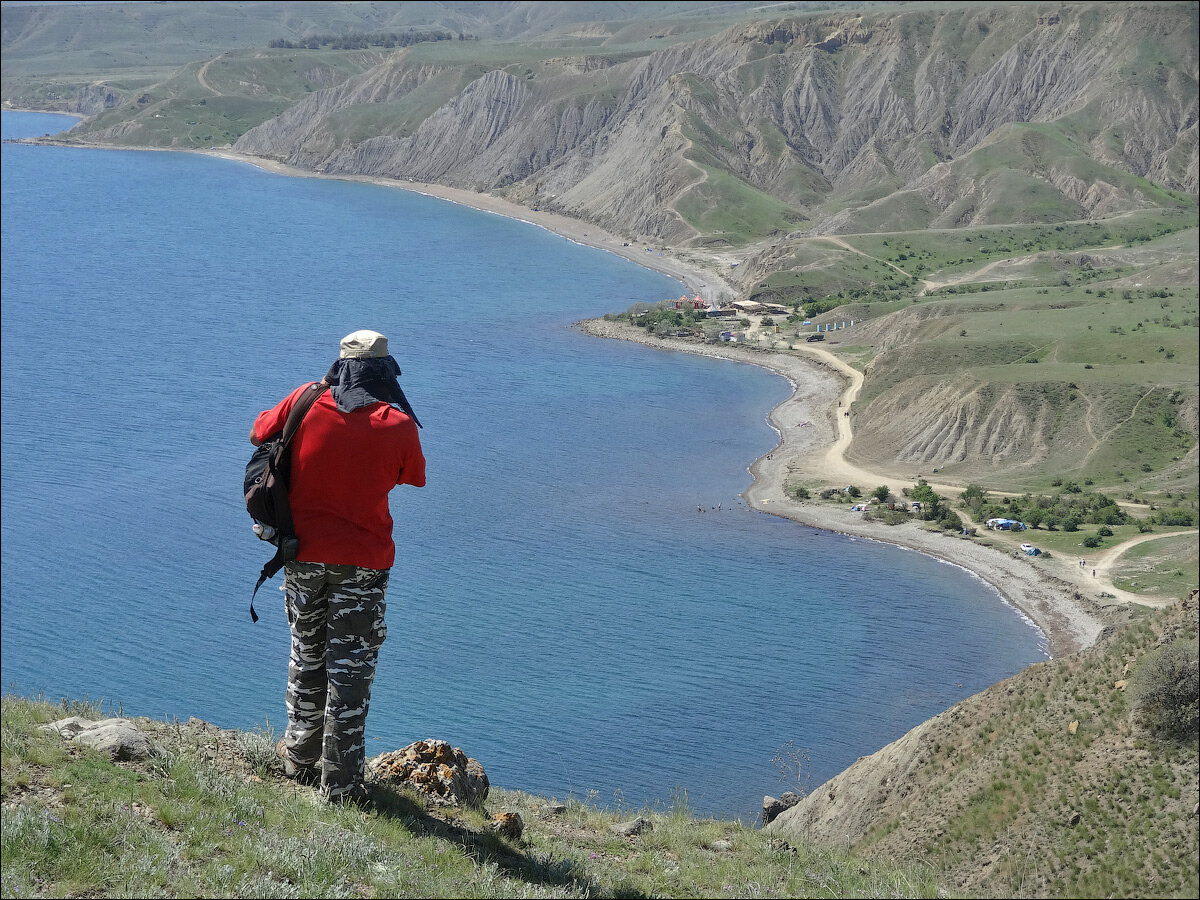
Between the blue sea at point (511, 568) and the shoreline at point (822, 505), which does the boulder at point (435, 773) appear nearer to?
the blue sea at point (511, 568)

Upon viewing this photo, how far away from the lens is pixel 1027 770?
706 inches

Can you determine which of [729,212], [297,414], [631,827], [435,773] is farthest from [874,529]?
[729,212]

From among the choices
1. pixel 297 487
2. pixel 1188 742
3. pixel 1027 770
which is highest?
pixel 297 487

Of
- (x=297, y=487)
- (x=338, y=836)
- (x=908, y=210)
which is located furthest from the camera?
(x=908, y=210)

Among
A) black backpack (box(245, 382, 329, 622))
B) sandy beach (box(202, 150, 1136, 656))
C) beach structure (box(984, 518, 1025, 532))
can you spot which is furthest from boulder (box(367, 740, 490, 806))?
beach structure (box(984, 518, 1025, 532))

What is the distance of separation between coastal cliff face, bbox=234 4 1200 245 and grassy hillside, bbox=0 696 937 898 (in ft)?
443

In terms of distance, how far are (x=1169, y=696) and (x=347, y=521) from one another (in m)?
12.0

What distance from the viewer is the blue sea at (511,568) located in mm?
43188

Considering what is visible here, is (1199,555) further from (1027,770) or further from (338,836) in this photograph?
(338,836)

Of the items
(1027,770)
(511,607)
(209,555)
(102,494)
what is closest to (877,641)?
(511,607)

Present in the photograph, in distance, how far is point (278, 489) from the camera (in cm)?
971

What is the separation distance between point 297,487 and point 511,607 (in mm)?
44091

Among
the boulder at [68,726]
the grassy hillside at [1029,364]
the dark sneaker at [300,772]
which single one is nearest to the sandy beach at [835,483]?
the grassy hillside at [1029,364]

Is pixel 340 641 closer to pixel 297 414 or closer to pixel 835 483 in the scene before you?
pixel 297 414
